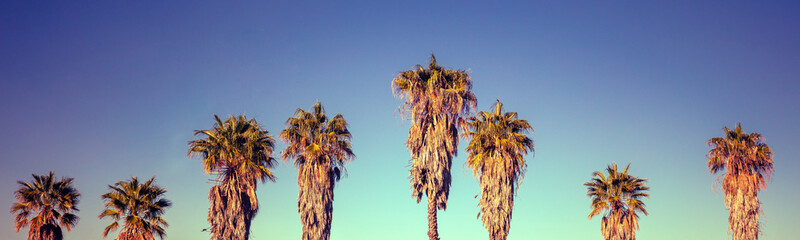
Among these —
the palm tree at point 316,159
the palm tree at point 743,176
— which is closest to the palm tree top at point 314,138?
the palm tree at point 316,159

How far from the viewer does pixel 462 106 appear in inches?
1800

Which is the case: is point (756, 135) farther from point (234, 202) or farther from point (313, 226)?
point (234, 202)

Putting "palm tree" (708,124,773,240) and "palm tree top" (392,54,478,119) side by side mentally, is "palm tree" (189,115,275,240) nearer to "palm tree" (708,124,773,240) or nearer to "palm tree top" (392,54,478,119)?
"palm tree top" (392,54,478,119)

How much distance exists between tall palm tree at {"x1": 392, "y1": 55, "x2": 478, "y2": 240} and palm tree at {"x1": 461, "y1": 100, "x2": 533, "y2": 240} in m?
1.50

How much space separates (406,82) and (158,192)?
722 inches

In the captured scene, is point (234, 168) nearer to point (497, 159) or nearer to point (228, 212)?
point (228, 212)

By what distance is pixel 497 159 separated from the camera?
4797 cm

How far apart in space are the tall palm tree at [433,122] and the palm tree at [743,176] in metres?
25.9

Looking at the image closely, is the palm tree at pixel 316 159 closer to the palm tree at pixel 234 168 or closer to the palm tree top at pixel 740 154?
the palm tree at pixel 234 168

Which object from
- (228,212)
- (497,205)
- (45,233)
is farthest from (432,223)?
(45,233)

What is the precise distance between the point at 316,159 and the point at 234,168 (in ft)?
17.9

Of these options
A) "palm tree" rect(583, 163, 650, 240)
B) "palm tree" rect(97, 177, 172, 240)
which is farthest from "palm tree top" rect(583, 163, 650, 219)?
"palm tree" rect(97, 177, 172, 240)

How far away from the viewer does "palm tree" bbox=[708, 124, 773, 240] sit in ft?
194

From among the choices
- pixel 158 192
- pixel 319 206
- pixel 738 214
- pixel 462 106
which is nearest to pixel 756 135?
pixel 738 214
